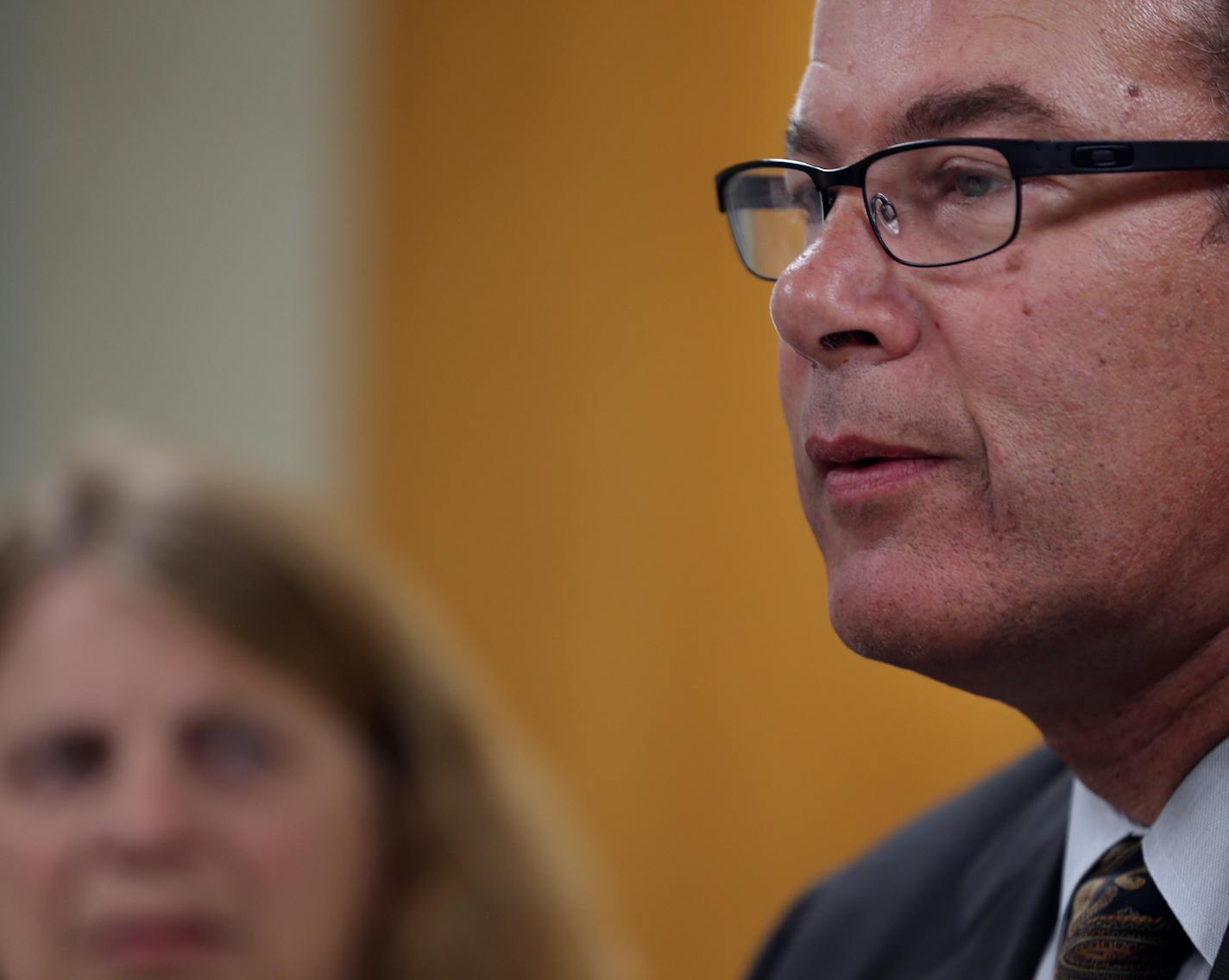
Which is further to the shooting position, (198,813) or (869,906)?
(198,813)

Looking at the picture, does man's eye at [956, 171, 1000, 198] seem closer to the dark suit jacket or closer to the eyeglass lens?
the eyeglass lens

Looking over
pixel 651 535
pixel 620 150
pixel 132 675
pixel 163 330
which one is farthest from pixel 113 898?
pixel 163 330

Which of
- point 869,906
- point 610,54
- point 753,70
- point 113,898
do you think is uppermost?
point 610,54

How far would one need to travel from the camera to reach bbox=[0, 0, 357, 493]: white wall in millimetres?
3865

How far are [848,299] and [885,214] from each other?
6 cm

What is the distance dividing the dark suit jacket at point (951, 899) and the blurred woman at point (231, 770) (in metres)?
0.65

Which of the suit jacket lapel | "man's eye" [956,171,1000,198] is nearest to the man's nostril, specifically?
"man's eye" [956,171,1000,198]

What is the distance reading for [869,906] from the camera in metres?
1.35

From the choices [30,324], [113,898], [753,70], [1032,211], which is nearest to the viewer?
[1032,211]

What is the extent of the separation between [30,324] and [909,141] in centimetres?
340

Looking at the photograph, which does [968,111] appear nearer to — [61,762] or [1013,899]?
[1013,899]

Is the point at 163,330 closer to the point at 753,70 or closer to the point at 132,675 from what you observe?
the point at 132,675

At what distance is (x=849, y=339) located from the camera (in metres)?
0.94

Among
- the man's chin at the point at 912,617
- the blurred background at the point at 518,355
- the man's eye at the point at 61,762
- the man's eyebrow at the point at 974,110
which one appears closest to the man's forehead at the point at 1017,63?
the man's eyebrow at the point at 974,110
